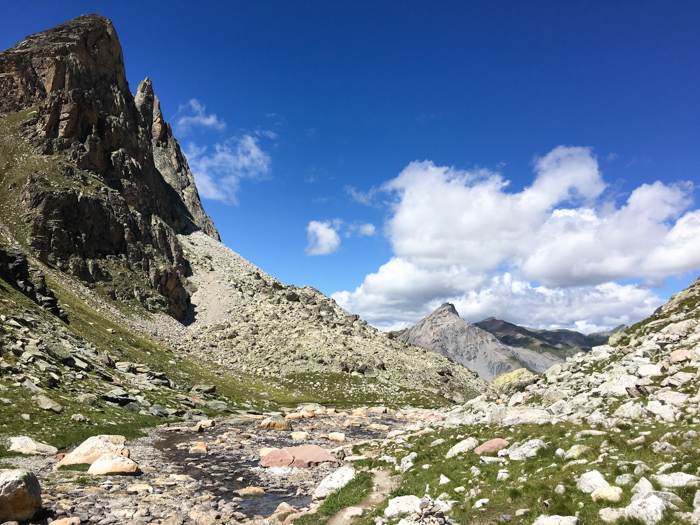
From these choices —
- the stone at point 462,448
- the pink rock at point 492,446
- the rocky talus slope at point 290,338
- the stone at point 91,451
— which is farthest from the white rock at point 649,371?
the rocky talus slope at point 290,338

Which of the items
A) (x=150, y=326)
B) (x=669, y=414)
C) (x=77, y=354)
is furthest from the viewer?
(x=150, y=326)

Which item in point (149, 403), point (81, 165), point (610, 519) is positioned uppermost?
point (81, 165)

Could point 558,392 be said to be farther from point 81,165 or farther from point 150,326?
point 81,165

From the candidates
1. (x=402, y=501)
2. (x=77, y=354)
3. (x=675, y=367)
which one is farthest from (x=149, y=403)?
(x=675, y=367)

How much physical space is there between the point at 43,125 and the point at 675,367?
17967 centimetres

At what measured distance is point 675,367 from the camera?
22.8 m

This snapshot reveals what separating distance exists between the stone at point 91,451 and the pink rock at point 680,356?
39.0 m

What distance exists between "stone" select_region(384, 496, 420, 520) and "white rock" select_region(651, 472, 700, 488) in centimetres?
885

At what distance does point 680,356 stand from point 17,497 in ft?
122

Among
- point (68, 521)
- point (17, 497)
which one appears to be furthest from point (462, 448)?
point (17, 497)

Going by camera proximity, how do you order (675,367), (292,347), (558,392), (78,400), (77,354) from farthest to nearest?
1. (292,347)
2. (77,354)
3. (78,400)
4. (558,392)
5. (675,367)

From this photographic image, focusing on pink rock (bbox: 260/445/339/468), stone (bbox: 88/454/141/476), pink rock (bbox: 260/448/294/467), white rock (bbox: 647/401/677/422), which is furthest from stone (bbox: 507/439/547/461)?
stone (bbox: 88/454/141/476)

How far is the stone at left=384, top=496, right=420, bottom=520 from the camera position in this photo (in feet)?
52.0

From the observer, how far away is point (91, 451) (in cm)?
2500
